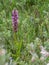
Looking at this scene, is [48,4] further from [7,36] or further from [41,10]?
[7,36]

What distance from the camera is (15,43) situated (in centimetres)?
250

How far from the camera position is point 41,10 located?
3154 millimetres

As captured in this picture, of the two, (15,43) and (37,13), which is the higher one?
(37,13)

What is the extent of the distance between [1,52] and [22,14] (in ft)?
6.94

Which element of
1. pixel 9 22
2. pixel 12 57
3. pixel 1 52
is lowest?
pixel 12 57

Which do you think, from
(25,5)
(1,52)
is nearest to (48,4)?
(25,5)

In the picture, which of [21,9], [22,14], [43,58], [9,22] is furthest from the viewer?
[21,9]

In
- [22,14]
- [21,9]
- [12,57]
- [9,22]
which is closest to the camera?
[12,57]

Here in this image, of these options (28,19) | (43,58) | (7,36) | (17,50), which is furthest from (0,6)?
(43,58)

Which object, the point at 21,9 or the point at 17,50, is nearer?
the point at 17,50

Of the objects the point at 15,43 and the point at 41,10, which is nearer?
the point at 15,43

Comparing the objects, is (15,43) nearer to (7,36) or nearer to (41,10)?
(7,36)

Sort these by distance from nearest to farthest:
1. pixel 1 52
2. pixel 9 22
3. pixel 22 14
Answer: pixel 1 52
pixel 9 22
pixel 22 14

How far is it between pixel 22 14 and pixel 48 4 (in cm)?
37
